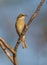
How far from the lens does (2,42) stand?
41cm

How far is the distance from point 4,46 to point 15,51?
0.10 feet

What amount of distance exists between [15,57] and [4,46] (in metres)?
0.04

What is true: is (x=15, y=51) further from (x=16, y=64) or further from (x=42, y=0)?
(x=42, y=0)

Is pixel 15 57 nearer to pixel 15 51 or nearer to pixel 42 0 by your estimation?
pixel 15 51

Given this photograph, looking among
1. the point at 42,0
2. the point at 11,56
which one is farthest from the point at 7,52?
the point at 42,0

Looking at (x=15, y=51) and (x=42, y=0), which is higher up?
(x=42, y=0)

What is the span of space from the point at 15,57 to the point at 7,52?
1.1 inches

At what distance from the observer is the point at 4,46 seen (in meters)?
0.42

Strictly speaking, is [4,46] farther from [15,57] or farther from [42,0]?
[42,0]

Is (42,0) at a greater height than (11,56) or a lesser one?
greater

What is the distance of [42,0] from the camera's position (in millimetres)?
346

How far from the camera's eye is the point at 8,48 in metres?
0.40

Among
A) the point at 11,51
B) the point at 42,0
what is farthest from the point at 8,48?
the point at 42,0

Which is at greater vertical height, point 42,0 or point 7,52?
point 42,0
